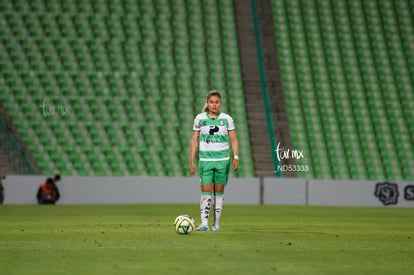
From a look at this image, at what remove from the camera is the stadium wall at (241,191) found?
2672 centimetres

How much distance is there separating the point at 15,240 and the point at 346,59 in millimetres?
25296

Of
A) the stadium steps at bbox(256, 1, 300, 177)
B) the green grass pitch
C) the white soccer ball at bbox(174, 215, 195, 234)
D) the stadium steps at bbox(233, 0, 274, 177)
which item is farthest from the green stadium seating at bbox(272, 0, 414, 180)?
the white soccer ball at bbox(174, 215, 195, 234)

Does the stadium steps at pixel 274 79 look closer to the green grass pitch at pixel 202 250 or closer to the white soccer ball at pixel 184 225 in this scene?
the green grass pitch at pixel 202 250

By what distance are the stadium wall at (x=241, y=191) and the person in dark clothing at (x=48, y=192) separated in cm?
36

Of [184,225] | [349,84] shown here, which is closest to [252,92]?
[349,84]

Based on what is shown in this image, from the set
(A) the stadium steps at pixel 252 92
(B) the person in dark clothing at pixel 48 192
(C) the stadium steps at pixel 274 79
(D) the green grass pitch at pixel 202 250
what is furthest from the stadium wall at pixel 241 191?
(D) the green grass pitch at pixel 202 250

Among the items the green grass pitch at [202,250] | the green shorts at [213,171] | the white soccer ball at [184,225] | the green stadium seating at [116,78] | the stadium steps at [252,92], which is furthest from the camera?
the stadium steps at [252,92]

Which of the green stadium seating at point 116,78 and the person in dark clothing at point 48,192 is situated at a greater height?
the green stadium seating at point 116,78

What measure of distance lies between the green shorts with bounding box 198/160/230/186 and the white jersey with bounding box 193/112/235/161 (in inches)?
2.5

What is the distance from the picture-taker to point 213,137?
44.6 feet

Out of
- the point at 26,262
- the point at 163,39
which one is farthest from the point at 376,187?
the point at 26,262

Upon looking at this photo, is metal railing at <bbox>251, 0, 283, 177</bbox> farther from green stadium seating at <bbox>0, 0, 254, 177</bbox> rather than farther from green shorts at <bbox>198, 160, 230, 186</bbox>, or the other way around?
green shorts at <bbox>198, 160, 230, 186</bbox>

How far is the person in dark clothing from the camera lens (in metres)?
25.9

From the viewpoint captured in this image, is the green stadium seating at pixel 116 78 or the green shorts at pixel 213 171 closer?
the green shorts at pixel 213 171
